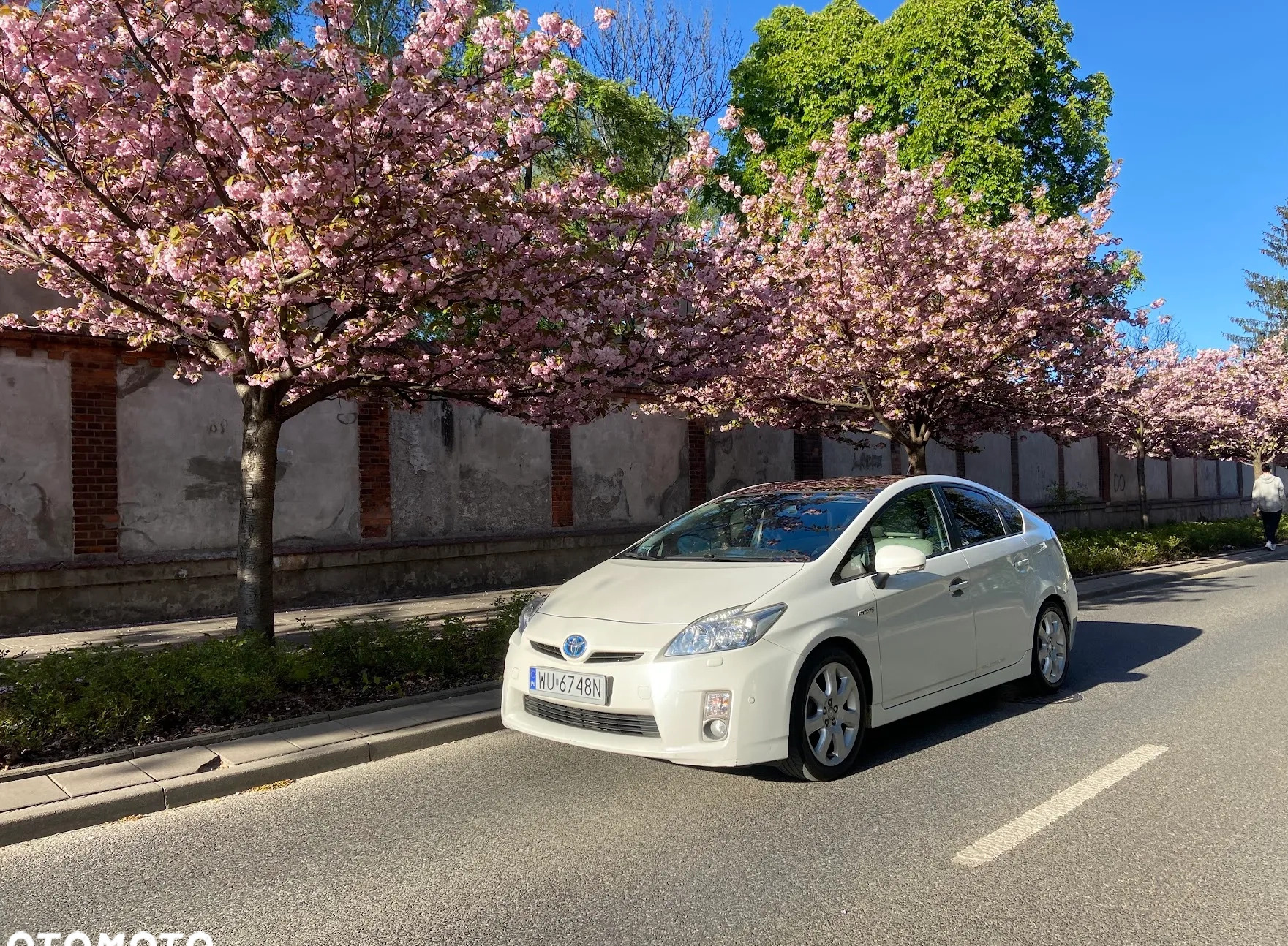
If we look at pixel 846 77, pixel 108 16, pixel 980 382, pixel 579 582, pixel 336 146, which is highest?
pixel 846 77

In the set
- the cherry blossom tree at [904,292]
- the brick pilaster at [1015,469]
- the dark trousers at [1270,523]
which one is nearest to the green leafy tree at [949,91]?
the brick pilaster at [1015,469]

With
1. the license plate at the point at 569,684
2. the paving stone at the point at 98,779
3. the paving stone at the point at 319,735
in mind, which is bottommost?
the paving stone at the point at 319,735

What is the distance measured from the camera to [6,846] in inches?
174

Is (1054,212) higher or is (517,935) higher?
(1054,212)

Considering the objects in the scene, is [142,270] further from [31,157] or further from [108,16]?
[108,16]

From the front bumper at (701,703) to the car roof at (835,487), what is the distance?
1660 millimetres

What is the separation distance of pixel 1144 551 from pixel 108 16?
17.1 m

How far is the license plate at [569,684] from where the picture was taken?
4793 mm

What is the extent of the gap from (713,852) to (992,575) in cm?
306

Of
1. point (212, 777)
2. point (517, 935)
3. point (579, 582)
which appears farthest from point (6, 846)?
point (579, 582)

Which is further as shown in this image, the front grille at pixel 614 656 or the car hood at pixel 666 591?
the car hood at pixel 666 591

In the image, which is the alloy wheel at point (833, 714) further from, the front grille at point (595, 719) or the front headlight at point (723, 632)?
the front grille at point (595, 719)

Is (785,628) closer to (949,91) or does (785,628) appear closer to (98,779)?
(98,779)

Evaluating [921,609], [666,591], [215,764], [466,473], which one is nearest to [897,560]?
[921,609]
